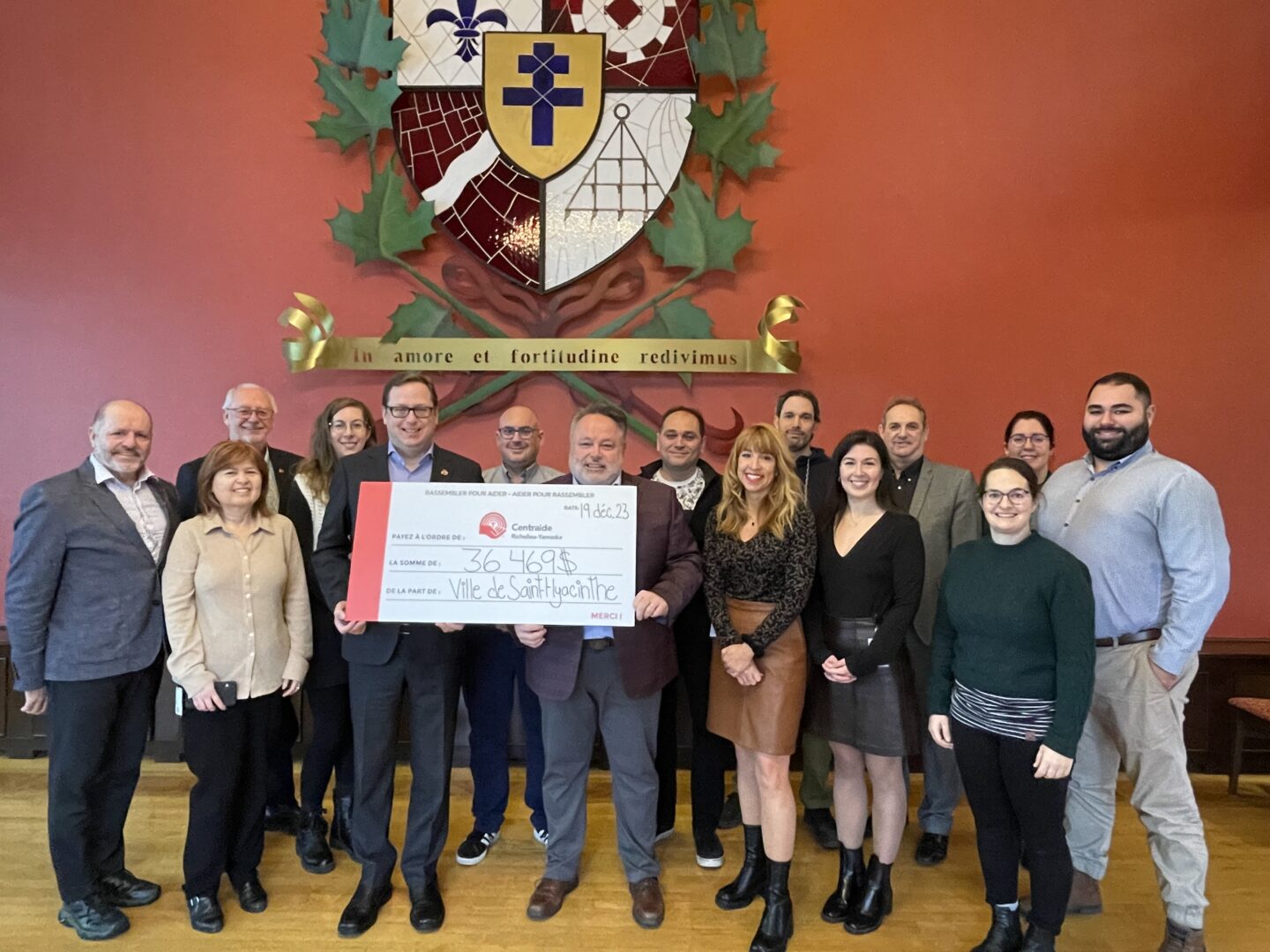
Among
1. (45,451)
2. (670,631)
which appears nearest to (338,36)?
(45,451)

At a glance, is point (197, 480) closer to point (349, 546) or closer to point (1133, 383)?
point (349, 546)

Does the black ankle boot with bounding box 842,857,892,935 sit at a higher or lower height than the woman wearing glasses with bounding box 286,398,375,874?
lower

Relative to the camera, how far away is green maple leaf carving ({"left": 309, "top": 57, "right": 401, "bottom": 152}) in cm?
343

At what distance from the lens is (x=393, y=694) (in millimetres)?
2152

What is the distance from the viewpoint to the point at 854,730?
2102mm

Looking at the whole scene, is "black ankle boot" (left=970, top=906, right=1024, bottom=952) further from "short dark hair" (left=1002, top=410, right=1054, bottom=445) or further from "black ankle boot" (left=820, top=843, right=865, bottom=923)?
"short dark hair" (left=1002, top=410, right=1054, bottom=445)

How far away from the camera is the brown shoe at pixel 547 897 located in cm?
221

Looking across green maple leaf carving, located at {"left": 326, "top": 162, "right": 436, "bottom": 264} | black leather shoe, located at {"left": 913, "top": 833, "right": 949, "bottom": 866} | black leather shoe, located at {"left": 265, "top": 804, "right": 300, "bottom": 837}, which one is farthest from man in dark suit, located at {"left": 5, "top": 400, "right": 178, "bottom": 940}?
black leather shoe, located at {"left": 913, "top": 833, "right": 949, "bottom": 866}

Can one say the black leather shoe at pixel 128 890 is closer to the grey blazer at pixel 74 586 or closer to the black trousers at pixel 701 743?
the grey blazer at pixel 74 586

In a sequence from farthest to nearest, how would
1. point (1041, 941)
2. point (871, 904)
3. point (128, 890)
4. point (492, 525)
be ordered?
1. point (128, 890)
2. point (871, 904)
3. point (492, 525)
4. point (1041, 941)

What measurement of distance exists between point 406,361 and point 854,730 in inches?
99.5

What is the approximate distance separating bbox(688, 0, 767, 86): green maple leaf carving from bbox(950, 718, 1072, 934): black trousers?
2.92 m

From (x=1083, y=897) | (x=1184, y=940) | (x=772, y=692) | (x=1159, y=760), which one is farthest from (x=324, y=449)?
(x=1184, y=940)

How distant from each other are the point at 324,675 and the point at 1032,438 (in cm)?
258
